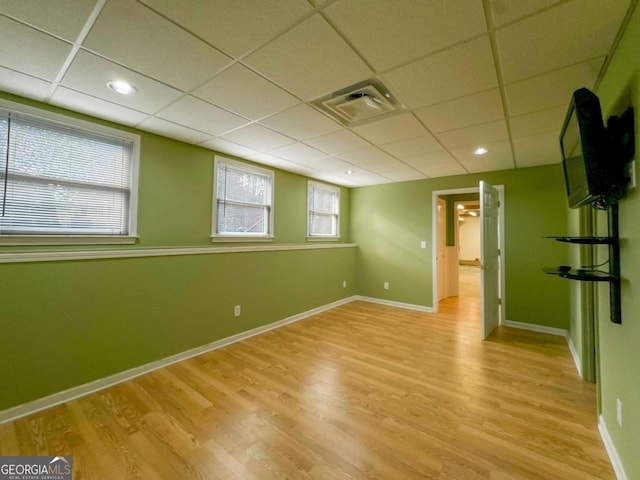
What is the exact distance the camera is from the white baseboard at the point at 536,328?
3.65 metres

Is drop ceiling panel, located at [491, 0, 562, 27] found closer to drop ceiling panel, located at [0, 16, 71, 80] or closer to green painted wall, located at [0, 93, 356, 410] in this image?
drop ceiling panel, located at [0, 16, 71, 80]

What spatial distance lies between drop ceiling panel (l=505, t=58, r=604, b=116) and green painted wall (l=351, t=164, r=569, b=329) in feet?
7.16

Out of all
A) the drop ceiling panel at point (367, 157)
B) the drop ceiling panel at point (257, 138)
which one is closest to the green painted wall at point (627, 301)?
the drop ceiling panel at point (367, 157)

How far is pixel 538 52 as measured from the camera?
4.91 ft

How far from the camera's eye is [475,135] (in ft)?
8.97

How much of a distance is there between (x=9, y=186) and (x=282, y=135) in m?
2.23

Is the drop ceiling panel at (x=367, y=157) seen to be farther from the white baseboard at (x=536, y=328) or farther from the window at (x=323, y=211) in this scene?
the white baseboard at (x=536, y=328)

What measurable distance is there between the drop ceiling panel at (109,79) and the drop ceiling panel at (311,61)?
82 centimetres

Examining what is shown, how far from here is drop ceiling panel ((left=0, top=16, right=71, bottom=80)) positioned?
139 cm

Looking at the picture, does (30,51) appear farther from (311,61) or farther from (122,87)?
(311,61)

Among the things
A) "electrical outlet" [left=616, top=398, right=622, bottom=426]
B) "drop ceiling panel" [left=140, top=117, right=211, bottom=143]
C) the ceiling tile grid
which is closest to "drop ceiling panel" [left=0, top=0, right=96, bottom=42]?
the ceiling tile grid

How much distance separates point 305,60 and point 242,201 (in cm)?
237

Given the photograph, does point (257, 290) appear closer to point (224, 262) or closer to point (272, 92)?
point (224, 262)

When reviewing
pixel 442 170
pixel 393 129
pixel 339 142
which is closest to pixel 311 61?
pixel 393 129
